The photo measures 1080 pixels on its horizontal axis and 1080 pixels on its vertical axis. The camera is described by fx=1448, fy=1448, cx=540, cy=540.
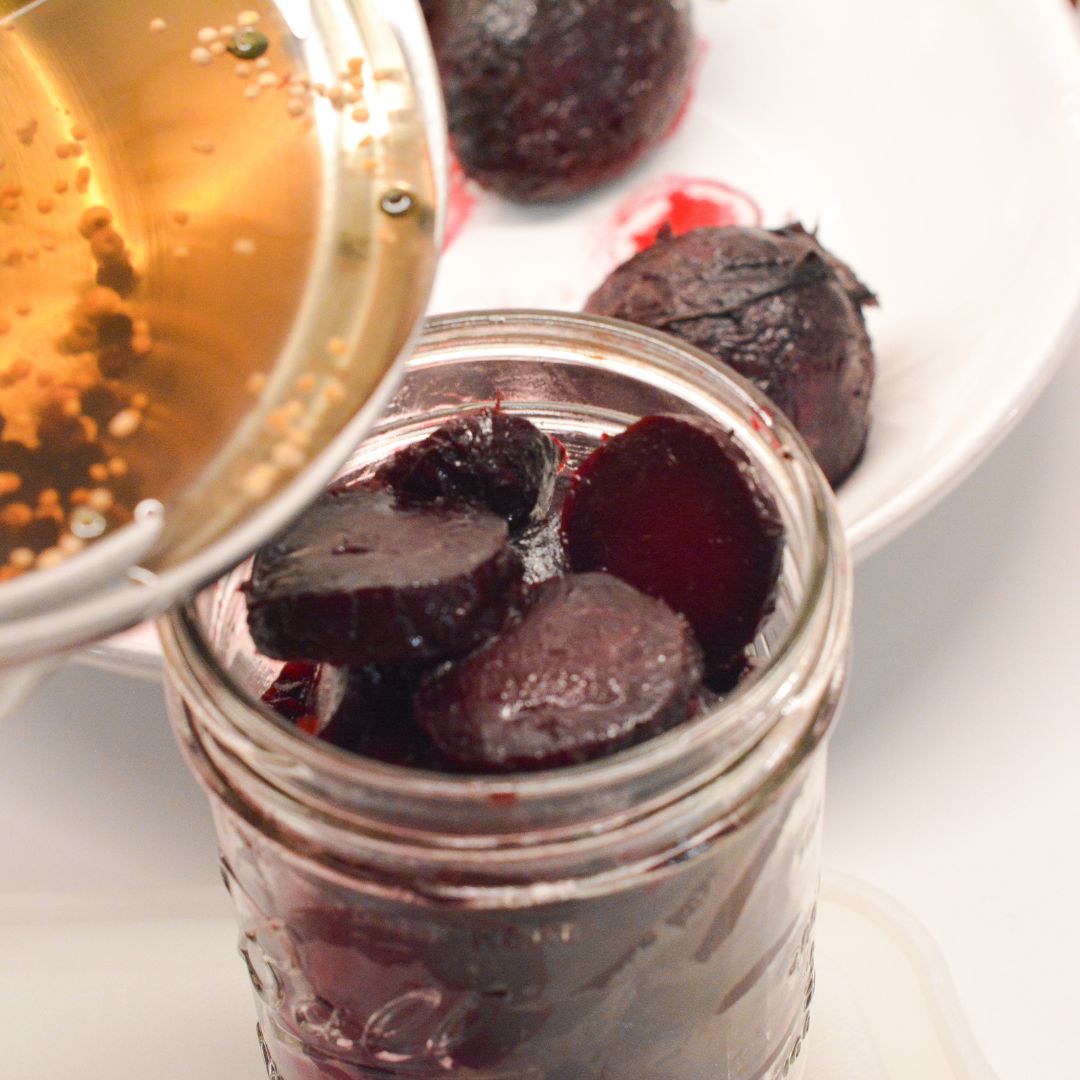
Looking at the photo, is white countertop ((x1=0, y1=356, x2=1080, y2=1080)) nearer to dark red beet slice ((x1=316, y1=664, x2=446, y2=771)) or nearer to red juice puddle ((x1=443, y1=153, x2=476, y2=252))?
dark red beet slice ((x1=316, y1=664, x2=446, y2=771))

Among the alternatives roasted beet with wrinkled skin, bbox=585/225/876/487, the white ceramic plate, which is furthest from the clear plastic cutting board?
roasted beet with wrinkled skin, bbox=585/225/876/487

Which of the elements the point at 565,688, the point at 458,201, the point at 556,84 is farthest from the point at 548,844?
the point at 458,201

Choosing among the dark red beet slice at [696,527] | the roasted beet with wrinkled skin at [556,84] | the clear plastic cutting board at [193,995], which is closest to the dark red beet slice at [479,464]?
the dark red beet slice at [696,527]

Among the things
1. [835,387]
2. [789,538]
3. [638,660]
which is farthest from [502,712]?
[835,387]

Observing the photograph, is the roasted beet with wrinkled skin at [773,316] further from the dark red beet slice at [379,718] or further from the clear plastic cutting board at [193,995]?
the dark red beet slice at [379,718]

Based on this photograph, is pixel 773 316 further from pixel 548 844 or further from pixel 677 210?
pixel 548 844

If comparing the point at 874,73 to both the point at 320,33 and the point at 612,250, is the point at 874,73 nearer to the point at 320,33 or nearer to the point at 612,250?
the point at 612,250

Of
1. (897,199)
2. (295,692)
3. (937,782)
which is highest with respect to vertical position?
(295,692)
